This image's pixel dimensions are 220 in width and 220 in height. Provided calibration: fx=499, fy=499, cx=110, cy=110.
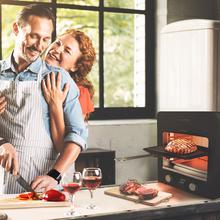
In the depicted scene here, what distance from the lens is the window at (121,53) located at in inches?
154

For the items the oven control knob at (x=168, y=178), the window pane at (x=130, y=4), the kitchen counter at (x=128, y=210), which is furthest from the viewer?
the window pane at (x=130, y=4)

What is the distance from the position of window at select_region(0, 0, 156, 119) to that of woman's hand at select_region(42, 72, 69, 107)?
Answer: 0.53 m

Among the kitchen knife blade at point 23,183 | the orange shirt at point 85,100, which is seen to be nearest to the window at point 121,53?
the orange shirt at point 85,100

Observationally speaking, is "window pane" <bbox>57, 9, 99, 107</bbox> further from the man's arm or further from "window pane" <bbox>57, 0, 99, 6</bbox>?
the man's arm

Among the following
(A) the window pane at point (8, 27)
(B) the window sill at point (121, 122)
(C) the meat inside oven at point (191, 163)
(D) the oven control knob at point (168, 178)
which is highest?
(A) the window pane at point (8, 27)

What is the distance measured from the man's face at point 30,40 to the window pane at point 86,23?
0.34 metres

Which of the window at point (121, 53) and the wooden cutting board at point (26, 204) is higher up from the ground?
the window at point (121, 53)

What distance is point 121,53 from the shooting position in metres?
4.15

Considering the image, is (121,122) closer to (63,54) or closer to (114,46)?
(114,46)

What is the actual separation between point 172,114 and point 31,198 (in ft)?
3.49

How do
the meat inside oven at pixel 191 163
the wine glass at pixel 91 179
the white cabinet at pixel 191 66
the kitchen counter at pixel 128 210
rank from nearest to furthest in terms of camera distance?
the kitchen counter at pixel 128 210 → the wine glass at pixel 91 179 → the meat inside oven at pixel 191 163 → the white cabinet at pixel 191 66

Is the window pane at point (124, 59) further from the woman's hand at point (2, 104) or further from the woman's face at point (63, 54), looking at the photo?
the woman's hand at point (2, 104)

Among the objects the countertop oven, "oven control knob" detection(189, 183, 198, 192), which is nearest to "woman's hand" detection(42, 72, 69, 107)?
the countertop oven

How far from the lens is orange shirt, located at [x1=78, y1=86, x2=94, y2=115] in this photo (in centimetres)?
354
